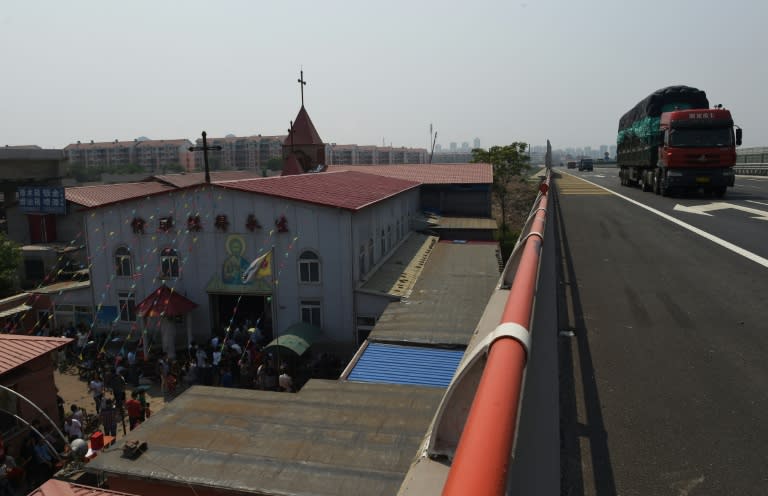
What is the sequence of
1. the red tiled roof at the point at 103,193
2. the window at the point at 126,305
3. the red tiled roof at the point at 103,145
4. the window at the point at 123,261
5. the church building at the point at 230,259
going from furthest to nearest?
the red tiled roof at the point at 103,145 < the red tiled roof at the point at 103,193 < the window at the point at 126,305 < the window at the point at 123,261 < the church building at the point at 230,259

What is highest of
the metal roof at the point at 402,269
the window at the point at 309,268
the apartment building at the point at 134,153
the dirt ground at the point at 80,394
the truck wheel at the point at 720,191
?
the apartment building at the point at 134,153

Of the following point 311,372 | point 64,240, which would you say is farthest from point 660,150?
point 64,240

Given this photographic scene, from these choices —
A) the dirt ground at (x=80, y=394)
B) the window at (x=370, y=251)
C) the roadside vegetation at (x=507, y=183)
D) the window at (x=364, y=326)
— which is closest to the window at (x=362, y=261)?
the window at (x=370, y=251)

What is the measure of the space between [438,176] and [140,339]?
83.4 feet

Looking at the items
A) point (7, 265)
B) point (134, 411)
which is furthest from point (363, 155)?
point (134, 411)

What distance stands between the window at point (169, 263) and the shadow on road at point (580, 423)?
19497 millimetres

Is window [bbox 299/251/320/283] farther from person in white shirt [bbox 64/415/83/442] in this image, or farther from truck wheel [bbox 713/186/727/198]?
truck wheel [bbox 713/186/727/198]

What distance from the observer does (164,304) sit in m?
20.2

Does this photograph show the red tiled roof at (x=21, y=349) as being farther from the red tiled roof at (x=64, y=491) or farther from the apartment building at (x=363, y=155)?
the apartment building at (x=363, y=155)

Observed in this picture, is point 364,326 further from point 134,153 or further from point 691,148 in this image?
point 134,153

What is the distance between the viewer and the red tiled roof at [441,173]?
3866 centimetres

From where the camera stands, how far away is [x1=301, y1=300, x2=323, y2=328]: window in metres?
20.3

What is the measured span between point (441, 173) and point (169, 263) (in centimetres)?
2461

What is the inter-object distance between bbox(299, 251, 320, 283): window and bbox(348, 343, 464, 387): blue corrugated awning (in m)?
6.24
